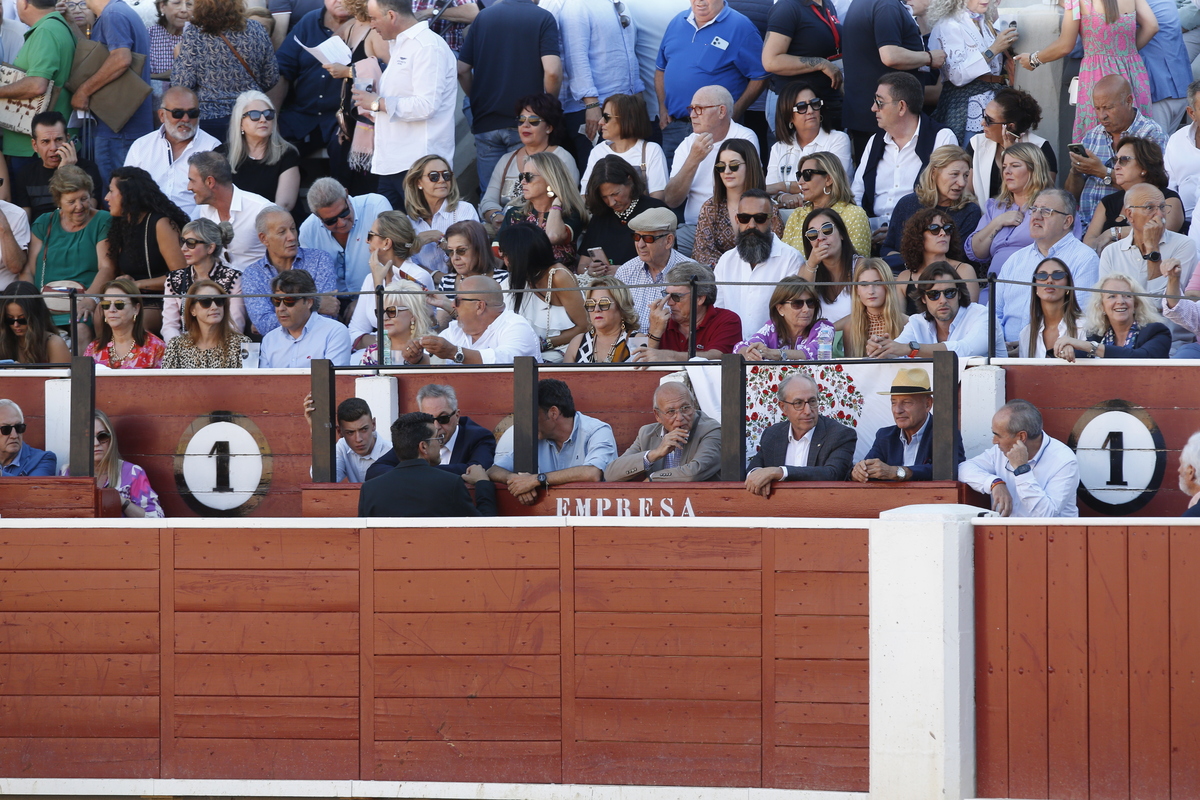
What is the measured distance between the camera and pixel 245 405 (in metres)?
9.19

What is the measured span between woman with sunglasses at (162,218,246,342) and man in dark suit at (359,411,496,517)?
2.36 m

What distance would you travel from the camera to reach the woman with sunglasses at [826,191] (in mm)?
9031

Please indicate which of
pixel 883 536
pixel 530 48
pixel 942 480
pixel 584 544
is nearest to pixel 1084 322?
pixel 942 480

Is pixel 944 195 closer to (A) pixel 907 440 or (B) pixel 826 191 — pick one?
(B) pixel 826 191

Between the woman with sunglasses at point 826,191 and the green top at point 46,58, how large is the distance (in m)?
4.87

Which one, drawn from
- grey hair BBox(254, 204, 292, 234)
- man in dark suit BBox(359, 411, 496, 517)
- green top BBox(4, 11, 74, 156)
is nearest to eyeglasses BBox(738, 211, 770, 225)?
man in dark suit BBox(359, 411, 496, 517)

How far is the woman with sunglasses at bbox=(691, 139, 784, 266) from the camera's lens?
30.1ft

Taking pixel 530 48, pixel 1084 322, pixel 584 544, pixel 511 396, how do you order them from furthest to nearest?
1. pixel 530 48
2. pixel 511 396
3. pixel 1084 322
4. pixel 584 544

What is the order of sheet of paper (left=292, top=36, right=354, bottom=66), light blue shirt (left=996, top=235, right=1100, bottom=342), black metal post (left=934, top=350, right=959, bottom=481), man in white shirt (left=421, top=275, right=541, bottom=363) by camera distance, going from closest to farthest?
black metal post (left=934, top=350, right=959, bottom=481)
light blue shirt (left=996, top=235, right=1100, bottom=342)
man in white shirt (left=421, top=275, right=541, bottom=363)
sheet of paper (left=292, top=36, right=354, bottom=66)

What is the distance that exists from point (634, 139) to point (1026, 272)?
2582mm

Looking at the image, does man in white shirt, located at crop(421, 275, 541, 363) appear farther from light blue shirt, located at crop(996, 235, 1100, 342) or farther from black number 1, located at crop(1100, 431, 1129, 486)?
black number 1, located at crop(1100, 431, 1129, 486)

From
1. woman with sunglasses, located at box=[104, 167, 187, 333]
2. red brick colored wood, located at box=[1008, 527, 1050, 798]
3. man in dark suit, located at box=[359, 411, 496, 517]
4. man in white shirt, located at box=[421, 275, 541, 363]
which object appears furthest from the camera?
woman with sunglasses, located at box=[104, 167, 187, 333]

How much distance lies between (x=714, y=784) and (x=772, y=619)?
727mm

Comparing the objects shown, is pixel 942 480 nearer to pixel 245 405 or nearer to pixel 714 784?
pixel 714 784
